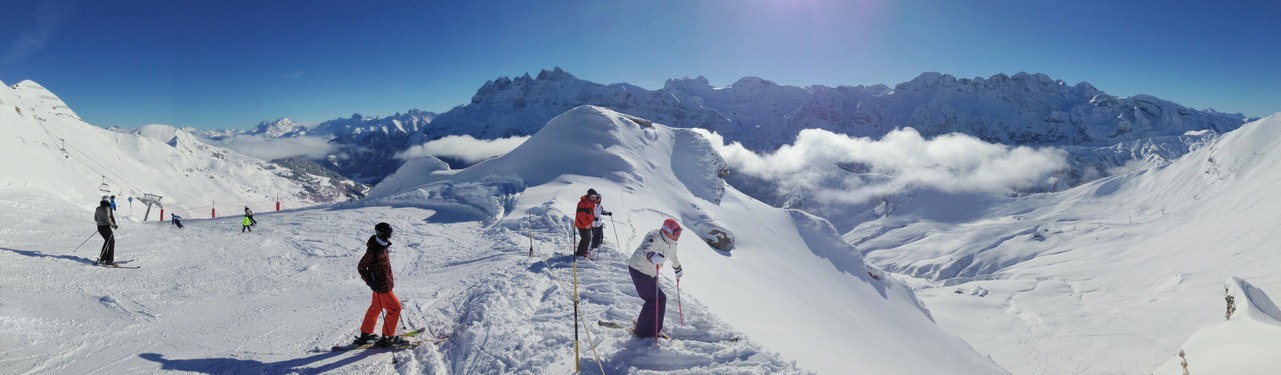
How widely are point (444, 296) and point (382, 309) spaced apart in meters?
3.44

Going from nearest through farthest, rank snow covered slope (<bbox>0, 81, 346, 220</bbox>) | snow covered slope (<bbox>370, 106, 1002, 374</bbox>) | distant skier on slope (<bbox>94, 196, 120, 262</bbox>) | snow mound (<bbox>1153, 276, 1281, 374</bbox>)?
1. snow mound (<bbox>1153, 276, 1281, 374</bbox>)
2. distant skier on slope (<bbox>94, 196, 120, 262</bbox>)
3. snow covered slope (<bbox>370, 106, 1002, 374</bbox>)
4. snow covered slope (<bbox>0, 81, 346, 220</bbox>)

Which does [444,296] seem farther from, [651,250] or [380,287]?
[651,250]

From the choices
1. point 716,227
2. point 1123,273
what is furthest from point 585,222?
point 1123,273

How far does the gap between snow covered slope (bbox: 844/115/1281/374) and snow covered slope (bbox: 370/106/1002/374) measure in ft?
102

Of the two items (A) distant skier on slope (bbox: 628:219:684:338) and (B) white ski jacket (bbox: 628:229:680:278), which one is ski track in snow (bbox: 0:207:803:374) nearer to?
(A) distant skier on slope (bbox: 628:219:684:338)

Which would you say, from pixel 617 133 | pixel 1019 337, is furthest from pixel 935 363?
pixel 1019 337

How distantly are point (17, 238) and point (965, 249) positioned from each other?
22399 centimetres

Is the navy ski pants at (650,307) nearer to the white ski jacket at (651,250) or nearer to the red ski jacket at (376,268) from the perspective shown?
the white ski jacket at (651,250)

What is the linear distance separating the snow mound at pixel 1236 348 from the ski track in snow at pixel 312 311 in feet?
24.2

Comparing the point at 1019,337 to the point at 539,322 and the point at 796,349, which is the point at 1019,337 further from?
the point at 539,322

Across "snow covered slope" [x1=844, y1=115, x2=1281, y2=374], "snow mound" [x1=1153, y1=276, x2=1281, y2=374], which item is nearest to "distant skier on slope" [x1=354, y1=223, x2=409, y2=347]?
"snow mound" [x1=1153, y1=276, x2=1281, y2=374]

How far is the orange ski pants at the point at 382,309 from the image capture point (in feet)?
28.7

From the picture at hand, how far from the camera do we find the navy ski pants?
29.5ft

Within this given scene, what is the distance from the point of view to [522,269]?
13844 mm
